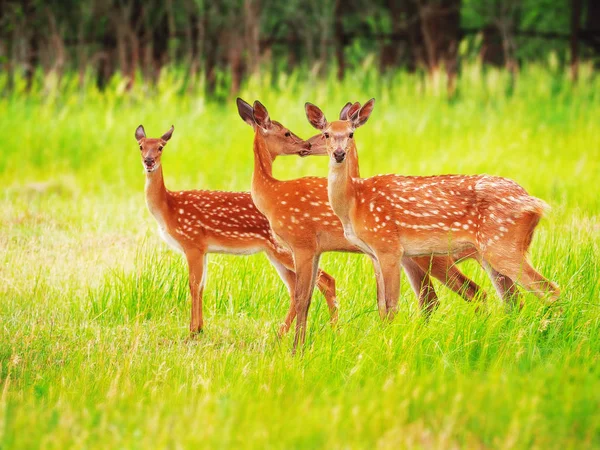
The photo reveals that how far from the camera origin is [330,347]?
16.9ft

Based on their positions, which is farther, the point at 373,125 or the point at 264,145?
the point at 373,125

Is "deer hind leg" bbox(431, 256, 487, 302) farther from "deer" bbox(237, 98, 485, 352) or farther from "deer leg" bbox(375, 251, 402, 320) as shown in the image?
"deer leg" bbox(375, 251, 402, 320)

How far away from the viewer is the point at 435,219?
5.76 meters

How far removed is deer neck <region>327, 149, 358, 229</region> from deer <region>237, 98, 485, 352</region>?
0.27 metres

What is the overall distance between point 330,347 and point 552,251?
1.90 m

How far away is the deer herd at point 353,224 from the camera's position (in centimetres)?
567

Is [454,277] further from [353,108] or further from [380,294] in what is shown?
[353,108]

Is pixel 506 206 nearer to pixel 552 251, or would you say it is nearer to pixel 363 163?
pixel 552 251

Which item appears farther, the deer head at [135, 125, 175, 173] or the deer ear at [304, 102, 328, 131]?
the deer head at [135, 125, 175, 173]

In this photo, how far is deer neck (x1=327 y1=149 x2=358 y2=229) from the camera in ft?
18.8

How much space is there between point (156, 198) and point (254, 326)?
110 cm

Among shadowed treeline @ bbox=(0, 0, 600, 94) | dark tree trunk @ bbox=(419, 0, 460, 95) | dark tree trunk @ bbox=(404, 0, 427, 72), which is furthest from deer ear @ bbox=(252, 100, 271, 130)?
dark tree trunk @ bbox=(404, 0, 427, 72)

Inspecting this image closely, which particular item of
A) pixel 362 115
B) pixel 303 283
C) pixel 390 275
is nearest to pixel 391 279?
pixel 390 275

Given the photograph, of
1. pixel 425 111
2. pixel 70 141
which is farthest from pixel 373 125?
pixel 70 141
